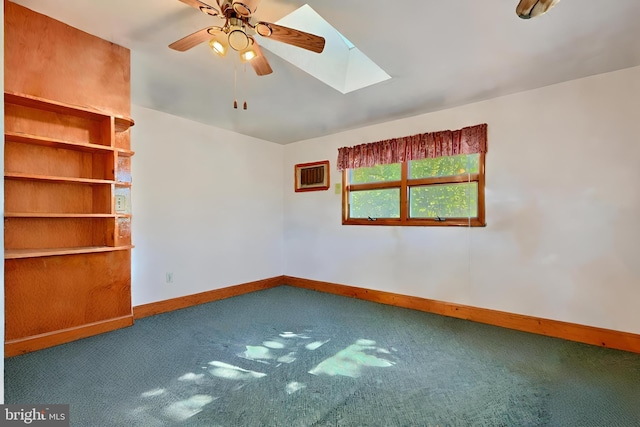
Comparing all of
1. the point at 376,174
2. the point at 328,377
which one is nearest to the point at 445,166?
the point at 376,174

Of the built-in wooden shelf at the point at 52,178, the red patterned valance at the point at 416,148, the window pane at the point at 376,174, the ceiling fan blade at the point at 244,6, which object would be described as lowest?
the built-in wooden shelf at the point at 52,178

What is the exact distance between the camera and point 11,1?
6.38ft

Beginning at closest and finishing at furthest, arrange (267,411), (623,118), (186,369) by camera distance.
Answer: (267,411)
(186,369)
(623,118)

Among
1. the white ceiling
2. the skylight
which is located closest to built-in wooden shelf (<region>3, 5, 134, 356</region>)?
the white ceiling

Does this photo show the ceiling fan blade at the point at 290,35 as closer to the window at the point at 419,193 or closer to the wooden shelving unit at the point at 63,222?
the wooden shelving unit at the point at 63,222

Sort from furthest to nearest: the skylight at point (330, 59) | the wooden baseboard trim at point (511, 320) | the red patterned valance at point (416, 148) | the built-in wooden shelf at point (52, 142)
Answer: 1. the red patterned valance at point (416, 148)
2. the wooden baseboard trim at point (511, 320)
3. the skylight at point (330, 59)
4. the built-in wooden shelf at point (52, 142)

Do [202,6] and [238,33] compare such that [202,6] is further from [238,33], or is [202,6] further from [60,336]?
[60,336]

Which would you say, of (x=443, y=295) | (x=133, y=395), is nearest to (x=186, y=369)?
(x=133, y=395)

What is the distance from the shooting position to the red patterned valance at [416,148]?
310 cm

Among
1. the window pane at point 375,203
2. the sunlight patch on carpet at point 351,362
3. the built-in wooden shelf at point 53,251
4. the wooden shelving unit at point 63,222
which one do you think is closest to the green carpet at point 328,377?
the sunlight patch on carpet at point 351,362

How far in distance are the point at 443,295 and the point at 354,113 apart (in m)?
2.27

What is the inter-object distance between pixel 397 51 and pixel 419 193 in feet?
5.73

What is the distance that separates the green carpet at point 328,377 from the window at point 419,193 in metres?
1.18

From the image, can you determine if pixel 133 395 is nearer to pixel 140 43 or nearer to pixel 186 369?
pixel 186 369
